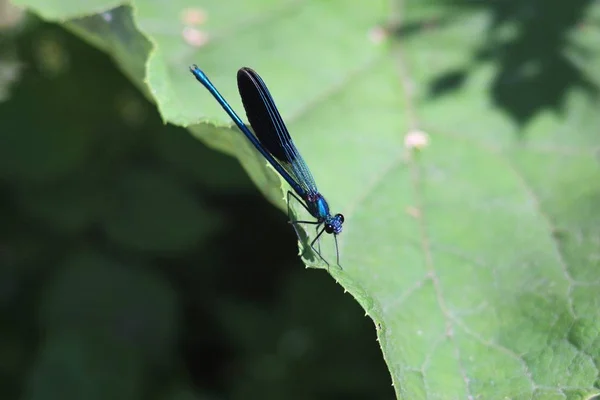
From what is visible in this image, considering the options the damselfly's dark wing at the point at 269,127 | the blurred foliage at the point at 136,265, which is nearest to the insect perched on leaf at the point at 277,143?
the damselfly's dark wing at the point at 269,127

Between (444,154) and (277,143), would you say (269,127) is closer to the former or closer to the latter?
(277,143)

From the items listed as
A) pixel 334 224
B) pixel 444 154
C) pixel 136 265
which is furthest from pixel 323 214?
pixel 136 265

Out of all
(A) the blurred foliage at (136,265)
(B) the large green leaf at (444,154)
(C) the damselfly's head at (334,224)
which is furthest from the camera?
(A) the blurred foliage at (136,265)

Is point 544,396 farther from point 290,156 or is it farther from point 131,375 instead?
point 131,375

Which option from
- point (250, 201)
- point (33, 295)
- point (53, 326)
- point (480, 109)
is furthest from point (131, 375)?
point (480, 109)

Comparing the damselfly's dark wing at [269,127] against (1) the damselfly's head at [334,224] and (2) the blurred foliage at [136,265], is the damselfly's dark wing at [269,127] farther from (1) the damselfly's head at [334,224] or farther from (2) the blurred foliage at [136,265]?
(2) the blurred foliage at [136,265]

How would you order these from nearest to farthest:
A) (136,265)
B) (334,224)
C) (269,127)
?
1. (334,224)
2. (269,127)
3. (136,265)
